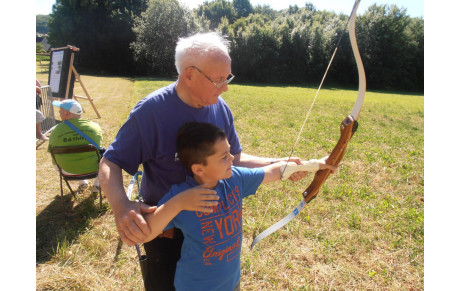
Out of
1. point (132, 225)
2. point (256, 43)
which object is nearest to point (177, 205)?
point (132, 225)

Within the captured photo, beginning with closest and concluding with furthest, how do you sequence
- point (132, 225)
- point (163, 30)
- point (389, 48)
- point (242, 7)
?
point (132, 225) < point (163, 30) < point (389, 48) < point (242, 7)

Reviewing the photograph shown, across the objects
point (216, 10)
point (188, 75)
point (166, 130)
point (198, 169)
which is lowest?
point (198, 169)

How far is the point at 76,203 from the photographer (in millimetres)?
3723

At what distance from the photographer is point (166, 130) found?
60.3 inches

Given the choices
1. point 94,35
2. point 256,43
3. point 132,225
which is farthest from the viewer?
point 94,35

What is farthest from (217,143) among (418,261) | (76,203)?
(76,203)

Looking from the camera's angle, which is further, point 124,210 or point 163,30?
point 163,30

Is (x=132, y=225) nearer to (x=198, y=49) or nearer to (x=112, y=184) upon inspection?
(x=112, y=184)

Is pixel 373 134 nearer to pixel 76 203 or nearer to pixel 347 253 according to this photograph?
pixel 347 253

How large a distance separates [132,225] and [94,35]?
1321 inches

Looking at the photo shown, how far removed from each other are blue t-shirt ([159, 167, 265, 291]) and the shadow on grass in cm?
204

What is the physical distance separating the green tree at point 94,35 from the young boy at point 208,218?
99.6 ft

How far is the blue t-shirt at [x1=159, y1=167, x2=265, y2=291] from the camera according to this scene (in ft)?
4.76

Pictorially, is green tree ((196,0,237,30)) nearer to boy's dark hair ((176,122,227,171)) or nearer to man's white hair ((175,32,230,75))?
man's white hair ((175,32,230,75))
